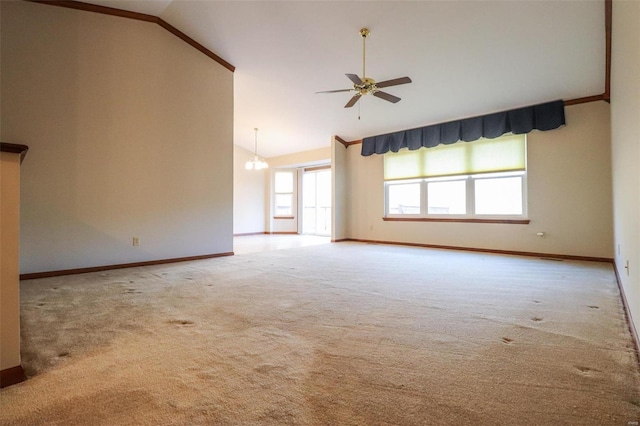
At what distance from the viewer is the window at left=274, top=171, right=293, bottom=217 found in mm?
9297

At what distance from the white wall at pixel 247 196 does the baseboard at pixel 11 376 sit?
7.45 meters

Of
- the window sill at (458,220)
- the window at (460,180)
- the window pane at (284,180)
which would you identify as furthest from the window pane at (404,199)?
the window pane at (284,180)

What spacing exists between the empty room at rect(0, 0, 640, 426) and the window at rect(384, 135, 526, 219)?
0.04 metres

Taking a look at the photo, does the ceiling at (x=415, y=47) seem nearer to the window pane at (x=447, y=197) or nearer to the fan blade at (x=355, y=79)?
the fan blade at (x=355, y=79)

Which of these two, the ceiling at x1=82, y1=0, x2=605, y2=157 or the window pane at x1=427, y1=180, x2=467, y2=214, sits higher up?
the ceiling at x1=82, y1=0, x2=605, y2=157

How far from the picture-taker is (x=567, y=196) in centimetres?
447

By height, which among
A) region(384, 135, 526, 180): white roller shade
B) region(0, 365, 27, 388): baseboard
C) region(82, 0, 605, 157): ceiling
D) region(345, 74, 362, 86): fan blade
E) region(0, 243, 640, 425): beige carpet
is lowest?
region(0, 243, 640, 425): beige carpet

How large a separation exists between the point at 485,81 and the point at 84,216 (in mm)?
5697

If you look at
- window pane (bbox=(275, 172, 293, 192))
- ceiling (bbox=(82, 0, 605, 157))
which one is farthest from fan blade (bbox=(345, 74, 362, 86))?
window pane (bbox=(275, 172, 293, 192))

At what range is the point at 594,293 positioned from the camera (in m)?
2.56

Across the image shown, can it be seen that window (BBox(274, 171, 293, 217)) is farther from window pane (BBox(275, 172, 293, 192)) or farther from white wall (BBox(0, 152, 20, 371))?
white wall (BBox(0, 152, 20, 371))

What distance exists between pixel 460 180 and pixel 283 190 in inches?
210

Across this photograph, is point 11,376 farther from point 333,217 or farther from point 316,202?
point 316,202

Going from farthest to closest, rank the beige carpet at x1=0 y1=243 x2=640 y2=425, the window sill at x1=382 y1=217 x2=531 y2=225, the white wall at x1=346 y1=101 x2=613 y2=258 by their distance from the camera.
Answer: the window sill at x1=382 y1=217 x2=531 y2=225 < the white wall at x1=346 y1=101 x2=613 y2=258 < the beige carpet at x1=0 y1=243 x2=640 y2=425
